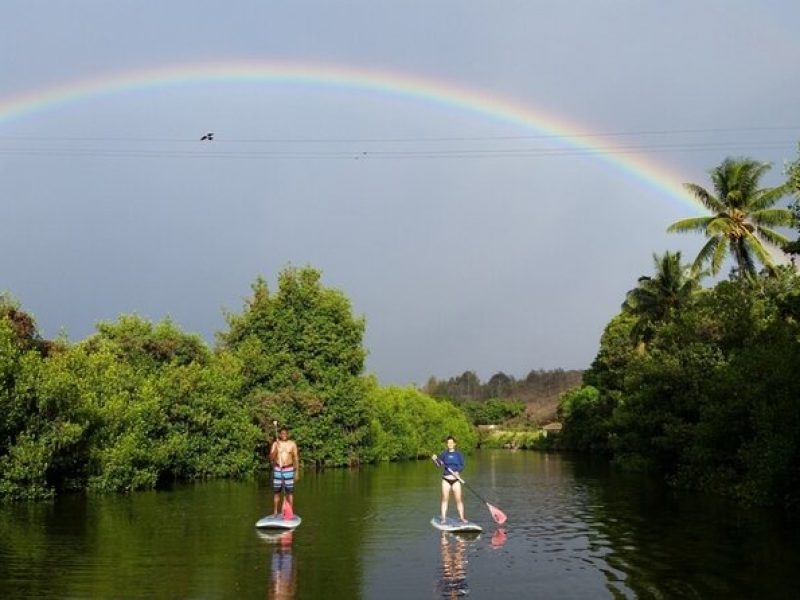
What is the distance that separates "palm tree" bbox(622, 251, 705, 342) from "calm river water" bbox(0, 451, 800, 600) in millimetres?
32970

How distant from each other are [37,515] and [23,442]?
540 cm

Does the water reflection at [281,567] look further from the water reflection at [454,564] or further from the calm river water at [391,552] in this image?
the water reflection at [454,564]

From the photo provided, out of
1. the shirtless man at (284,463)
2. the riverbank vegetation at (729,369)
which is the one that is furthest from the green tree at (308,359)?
the shirtless man at (284,463)

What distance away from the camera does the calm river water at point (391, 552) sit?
12.9 metres

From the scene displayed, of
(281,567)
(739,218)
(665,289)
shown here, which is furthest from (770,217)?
(281,567)

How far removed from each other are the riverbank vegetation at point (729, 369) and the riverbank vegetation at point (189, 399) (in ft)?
72.1

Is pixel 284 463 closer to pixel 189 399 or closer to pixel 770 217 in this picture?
pixel 189 399

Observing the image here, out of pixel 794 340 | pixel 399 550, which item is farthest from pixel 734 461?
pixel 399 550

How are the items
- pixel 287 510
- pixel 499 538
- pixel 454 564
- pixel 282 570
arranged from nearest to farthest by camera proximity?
pixel 282 570
pixel 454 564
pixel 499 538
pixel 287 510

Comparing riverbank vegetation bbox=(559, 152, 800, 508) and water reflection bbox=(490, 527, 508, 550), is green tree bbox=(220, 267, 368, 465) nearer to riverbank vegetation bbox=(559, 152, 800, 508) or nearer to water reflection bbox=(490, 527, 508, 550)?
riverbank vegetation bbox=(559, 152, 800, 508)

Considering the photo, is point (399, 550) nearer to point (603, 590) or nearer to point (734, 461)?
point (603, 590)

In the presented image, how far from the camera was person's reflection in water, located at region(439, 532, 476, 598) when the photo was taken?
12799 mm

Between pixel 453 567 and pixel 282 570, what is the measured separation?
10.6 feet

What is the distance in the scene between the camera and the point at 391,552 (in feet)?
55.6
